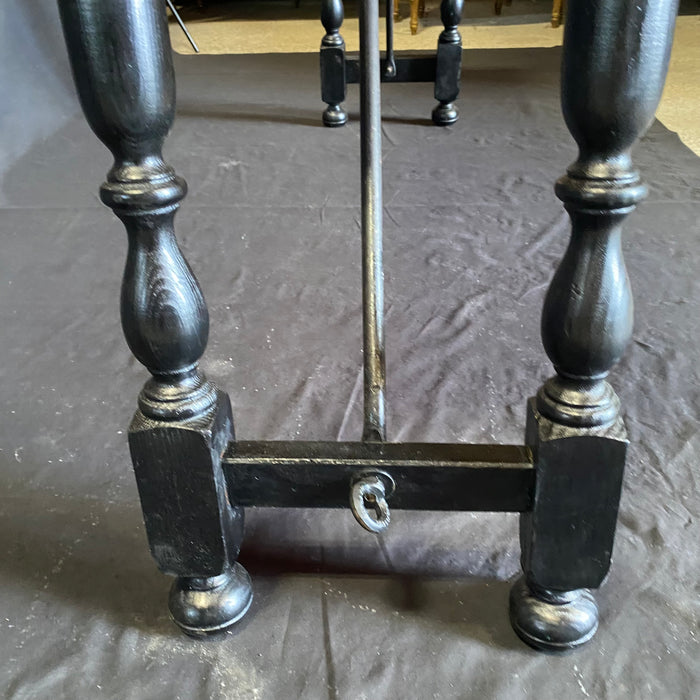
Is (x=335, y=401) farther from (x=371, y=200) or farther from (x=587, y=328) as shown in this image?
(x=587, y=328)

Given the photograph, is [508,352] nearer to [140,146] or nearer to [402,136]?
[140,146]

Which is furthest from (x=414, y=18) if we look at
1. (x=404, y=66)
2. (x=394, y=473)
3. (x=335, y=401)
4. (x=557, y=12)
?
(x=394, y=473)

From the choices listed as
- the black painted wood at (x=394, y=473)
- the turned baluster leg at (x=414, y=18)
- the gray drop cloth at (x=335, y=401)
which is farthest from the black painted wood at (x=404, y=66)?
the turned baluster leg at (x=414, y=18)

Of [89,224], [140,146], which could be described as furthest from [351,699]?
[89,224]

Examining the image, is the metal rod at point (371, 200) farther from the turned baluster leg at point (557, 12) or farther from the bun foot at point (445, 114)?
the turned baluster leg at point (557, 12)

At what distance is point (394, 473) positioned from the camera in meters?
0.55

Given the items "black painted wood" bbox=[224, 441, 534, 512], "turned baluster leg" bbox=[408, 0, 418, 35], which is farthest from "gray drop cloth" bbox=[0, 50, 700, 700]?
"turned baluster leg" bbox=[408, 0, 418, 35]

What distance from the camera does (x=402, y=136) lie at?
74.2 inches

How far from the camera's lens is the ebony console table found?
0.42 metres

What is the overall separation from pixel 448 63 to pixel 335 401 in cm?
127

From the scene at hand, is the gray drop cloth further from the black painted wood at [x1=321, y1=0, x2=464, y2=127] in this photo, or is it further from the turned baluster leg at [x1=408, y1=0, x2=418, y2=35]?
the turned baluster leg at [x1=408, y1=0, x2=418, y2=35]

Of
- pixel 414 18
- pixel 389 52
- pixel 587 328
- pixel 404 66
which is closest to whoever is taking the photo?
pixel 587 328

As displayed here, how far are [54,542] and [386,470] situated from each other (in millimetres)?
357

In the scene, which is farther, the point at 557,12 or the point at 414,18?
the point at 414,18
